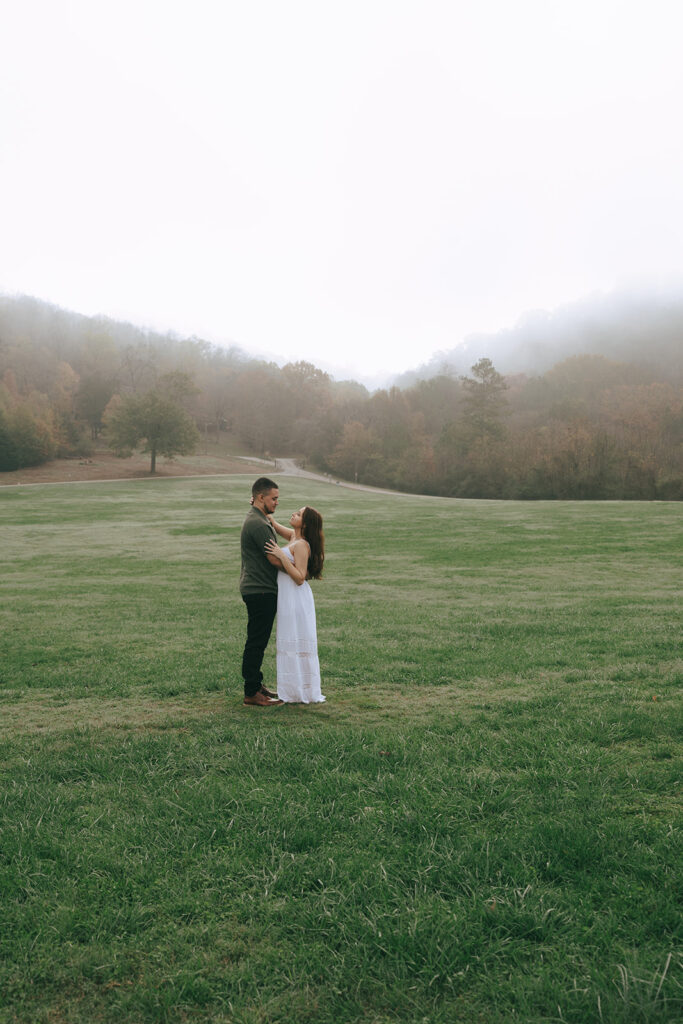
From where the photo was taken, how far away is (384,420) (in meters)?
106

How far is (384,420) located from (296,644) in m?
101

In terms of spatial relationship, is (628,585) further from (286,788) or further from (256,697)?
(286,788)

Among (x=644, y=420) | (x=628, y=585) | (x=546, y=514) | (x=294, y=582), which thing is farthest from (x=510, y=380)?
(x=294, y=582)

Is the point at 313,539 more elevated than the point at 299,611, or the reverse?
the point at 313,539

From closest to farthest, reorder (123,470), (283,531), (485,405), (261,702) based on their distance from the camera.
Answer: (261,702) < (283,531) < (123,470) < (485,405)

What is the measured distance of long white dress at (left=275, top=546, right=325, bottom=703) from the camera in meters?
Result: 6.68

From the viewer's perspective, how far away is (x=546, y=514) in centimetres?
3325

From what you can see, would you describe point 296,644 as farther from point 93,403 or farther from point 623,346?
point 623,346

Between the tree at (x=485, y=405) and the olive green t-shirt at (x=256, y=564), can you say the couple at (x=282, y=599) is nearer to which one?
the olive green t-shirt at (x=256, y=564)

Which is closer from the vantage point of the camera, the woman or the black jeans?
the woman

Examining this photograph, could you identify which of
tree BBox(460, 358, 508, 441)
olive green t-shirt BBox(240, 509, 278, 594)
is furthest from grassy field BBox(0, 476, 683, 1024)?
tree BBox(460, 358, 508, 441)

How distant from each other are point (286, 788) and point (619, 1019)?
2563 mm

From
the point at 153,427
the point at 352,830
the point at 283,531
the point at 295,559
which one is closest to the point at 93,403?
the point at 153,427

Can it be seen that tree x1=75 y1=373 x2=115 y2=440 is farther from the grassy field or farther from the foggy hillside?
the grassy field
